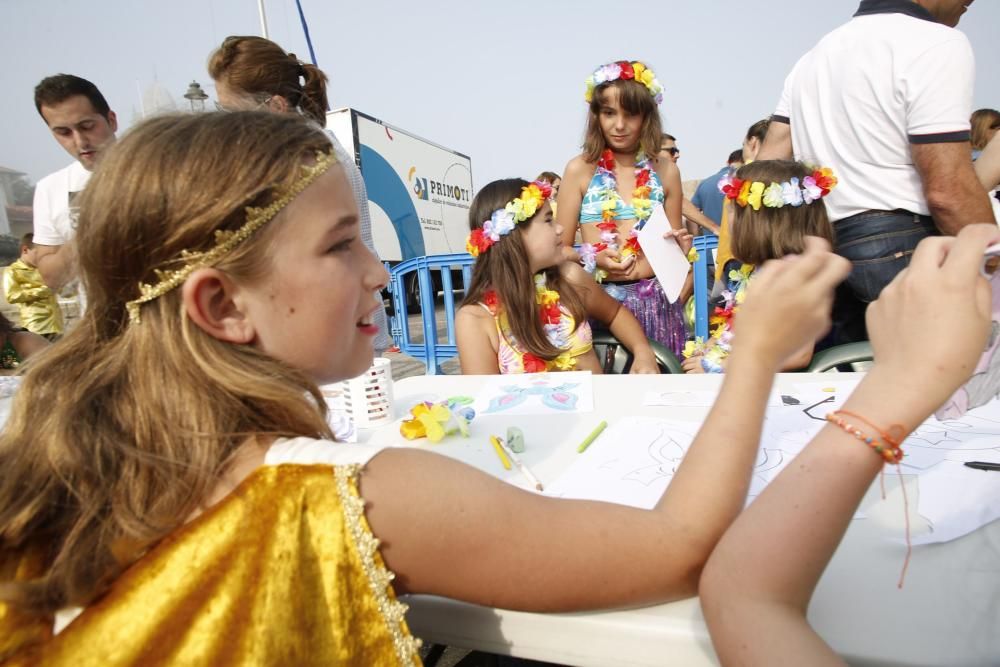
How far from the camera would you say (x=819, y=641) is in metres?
0.66

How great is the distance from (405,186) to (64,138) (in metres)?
6.21

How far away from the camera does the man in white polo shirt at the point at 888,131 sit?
6.87ft

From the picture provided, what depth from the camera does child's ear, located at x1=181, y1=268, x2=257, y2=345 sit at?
86 cm

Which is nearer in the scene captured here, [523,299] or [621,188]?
[523,299]

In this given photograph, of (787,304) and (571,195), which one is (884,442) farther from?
(571,195)

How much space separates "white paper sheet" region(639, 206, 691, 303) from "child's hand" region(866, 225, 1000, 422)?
85.0 inches

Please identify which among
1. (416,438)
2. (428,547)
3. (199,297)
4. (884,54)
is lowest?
(416,438)

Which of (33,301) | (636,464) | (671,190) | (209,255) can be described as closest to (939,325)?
(636,464)

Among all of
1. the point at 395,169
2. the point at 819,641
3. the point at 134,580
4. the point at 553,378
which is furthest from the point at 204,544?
the point at 395,169

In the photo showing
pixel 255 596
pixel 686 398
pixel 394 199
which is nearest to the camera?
pixel 255 596

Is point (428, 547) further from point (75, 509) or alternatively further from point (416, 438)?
point (416, 438)

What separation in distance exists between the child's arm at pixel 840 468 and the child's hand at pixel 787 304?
4.3 inches

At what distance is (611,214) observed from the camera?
3.18m

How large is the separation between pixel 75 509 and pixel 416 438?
2.60ft
